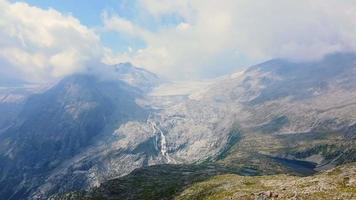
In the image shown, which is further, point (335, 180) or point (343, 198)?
point (335, 180)

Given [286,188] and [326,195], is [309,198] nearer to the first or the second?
[326,195]

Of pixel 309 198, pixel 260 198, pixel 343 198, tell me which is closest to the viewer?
pixel 343 198

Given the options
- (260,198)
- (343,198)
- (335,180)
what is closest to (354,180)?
(335,180)

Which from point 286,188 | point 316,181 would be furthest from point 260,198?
point 316,181

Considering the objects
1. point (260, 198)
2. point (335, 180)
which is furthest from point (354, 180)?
point (260, 198)

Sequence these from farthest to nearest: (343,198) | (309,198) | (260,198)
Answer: (260,198)
(309,198)
(343,198)

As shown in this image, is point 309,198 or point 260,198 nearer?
point 309,198

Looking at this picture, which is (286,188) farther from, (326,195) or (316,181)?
(326,195)
